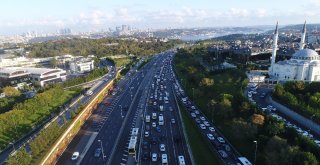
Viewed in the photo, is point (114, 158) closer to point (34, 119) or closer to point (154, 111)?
point (154, 111)

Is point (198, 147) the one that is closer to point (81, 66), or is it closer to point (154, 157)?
point (154, 157)

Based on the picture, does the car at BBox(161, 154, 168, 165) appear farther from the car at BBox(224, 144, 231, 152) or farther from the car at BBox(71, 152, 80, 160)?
the car at BBox(71, 152, 80, 160)

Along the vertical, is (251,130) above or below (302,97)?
below

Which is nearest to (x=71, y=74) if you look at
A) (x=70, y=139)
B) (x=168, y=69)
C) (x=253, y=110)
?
(x=168, y=69)

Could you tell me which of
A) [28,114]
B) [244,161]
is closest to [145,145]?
[244,161]

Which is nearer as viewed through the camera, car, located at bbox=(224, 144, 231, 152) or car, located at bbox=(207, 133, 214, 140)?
car, located at bbox=(224, 144, 231, 152)

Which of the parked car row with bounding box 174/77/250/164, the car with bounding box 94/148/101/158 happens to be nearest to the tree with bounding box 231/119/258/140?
the parked car row with bounding box 174/77/250/164

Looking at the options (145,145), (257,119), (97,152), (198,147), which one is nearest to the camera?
(257,119)
